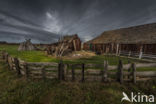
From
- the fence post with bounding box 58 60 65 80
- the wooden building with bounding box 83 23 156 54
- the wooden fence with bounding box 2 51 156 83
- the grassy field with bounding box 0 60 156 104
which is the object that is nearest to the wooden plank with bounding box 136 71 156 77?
the wooden fence with bounding box 2 51 156 83

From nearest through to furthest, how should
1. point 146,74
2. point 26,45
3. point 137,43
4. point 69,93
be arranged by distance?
point 69,93 → point 146,74 → point 137,43 → point 26,45

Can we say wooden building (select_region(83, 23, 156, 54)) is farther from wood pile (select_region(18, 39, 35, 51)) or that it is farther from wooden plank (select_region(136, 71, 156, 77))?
wood pile (select_region(18, 39, 35, 51))

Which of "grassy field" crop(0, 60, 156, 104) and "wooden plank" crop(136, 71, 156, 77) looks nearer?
"grassy field" crop(0, 60, 156, 104)

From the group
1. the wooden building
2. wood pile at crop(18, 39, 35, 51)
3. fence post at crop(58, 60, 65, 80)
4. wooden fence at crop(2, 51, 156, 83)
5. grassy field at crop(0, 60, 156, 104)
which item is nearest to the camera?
grassy field at crop(0, 60, 156, 104)

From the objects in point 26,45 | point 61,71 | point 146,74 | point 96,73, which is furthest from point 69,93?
point 26,45

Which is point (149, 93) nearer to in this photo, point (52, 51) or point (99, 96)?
point (99, 96)

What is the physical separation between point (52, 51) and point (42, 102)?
1293 centimetres

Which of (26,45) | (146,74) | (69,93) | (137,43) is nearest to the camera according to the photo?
(69,93)

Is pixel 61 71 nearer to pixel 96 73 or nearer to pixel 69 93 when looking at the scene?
pixel 69 93

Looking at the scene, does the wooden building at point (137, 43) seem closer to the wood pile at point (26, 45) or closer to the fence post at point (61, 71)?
the fence post at point (61, 71)

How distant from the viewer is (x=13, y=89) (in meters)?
3.38

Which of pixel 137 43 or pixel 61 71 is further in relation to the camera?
pixel 137 43

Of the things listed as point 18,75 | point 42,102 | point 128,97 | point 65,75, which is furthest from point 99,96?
point 18,75

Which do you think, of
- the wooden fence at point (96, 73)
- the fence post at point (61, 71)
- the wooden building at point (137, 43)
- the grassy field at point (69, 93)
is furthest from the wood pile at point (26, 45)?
the fence post at point (61, 71)
